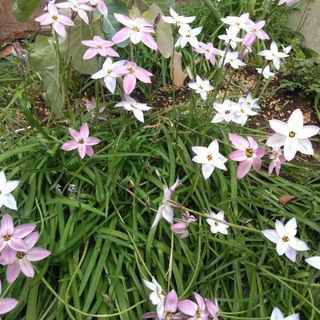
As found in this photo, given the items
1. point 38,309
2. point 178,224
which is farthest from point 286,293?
point 38,309

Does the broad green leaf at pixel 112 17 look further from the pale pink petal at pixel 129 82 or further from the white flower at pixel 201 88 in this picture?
the pale pink petal at pixel 129 82

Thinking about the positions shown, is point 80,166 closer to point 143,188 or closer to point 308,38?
point 143,188

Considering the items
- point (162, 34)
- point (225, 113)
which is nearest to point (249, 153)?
point (225, 113)

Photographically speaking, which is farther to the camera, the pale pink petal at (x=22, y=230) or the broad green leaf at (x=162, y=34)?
the broad green leaf at (x=162, y=34)

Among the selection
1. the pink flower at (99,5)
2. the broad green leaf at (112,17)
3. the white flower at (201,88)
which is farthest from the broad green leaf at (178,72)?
the pink flower at (99,5)

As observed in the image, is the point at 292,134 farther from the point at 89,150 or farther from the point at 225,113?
the point at 89,150

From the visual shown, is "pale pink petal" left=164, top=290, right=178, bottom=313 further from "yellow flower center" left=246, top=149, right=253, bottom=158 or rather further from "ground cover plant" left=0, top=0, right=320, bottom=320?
"yellow flower center" left=246, top=149, right=253, bottom=158

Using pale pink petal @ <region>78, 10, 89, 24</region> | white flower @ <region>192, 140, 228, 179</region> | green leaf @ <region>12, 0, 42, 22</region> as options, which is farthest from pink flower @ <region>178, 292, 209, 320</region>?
green leaf @ <region>12, 0, 42, 22</region>
